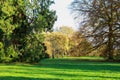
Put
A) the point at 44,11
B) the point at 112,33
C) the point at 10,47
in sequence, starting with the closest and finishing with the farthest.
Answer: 1. the point at 10,47
2. the point at 44,11
3. the point at 112,33

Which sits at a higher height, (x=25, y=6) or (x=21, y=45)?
(x=25, y=6)

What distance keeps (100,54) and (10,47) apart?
19206mm

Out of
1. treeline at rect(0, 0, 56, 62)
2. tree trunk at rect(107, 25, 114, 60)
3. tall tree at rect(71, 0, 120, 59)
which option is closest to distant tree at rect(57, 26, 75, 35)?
tall tree at rect(71, 0, 120, 59)

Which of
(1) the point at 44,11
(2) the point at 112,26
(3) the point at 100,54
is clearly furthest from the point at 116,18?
(1) the point at 44,11

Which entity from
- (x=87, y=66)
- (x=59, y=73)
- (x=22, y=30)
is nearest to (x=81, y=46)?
(x=22, y=30)

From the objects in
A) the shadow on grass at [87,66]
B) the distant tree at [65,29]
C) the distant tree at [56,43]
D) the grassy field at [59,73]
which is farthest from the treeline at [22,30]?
the distant tree at [65,29]

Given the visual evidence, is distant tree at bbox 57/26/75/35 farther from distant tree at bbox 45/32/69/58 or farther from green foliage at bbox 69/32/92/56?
green foliage at bbox 69/32/92/56

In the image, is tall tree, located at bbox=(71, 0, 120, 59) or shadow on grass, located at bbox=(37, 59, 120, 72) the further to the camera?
tall tree, located at bbox=(71, 0, 120, 59)

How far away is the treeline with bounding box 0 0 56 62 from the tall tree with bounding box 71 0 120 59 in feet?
39.8

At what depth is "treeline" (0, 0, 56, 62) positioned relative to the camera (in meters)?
51.2

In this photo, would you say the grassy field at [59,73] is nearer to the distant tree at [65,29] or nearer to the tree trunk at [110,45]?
the tree trunk at [110,45]

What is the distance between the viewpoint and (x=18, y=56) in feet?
175

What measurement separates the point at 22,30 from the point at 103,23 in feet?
59.2

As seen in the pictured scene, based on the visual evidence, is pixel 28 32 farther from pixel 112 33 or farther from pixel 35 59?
pixel 112 33
